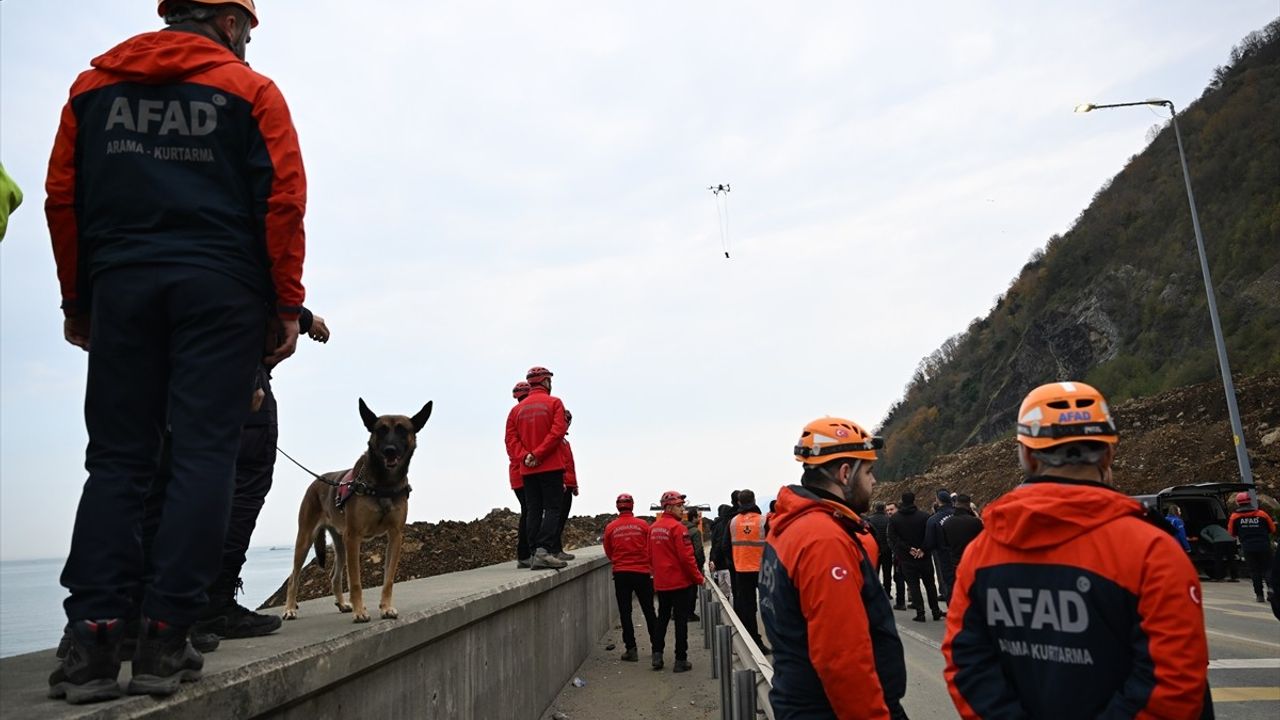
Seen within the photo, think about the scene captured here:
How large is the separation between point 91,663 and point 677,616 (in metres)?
10.5

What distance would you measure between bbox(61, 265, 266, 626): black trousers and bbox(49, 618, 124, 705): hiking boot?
0.09m

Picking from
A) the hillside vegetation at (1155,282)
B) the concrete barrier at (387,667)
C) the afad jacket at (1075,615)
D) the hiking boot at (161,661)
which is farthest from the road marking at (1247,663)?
the hillside vegetation at (1155,282)

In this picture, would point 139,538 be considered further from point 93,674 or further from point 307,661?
point 307,661

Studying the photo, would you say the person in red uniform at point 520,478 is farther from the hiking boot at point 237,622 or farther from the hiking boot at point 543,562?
the hiking boot at point 237,622

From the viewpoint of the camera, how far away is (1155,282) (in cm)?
5381

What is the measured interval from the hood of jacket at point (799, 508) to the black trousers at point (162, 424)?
2.24 meters

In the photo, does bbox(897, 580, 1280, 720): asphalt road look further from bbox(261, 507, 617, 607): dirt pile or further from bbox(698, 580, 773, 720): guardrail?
bbox(261, 507, 617, 607): dirt pile

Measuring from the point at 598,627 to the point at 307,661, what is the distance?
12742 millimetres

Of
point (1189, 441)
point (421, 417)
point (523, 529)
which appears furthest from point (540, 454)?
point (1189, 441)

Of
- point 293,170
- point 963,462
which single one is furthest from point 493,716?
point 963,462

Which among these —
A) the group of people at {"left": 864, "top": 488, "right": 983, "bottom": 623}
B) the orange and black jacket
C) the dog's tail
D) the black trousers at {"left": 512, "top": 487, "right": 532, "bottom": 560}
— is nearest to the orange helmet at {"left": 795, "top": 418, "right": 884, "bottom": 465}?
the orange and black jacket

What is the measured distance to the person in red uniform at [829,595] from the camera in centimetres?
372

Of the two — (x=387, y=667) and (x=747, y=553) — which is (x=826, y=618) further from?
(x=747, y=553)

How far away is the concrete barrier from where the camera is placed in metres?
2.86
